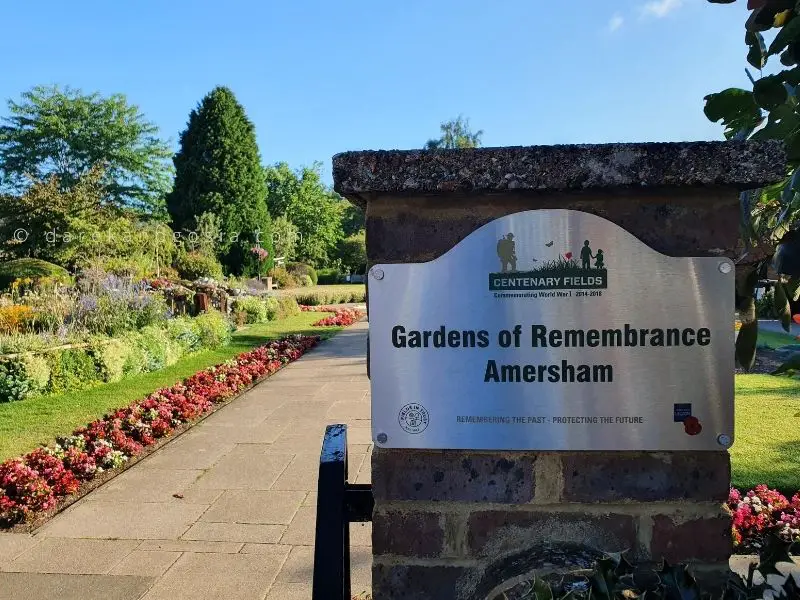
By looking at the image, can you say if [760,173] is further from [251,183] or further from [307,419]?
[251,183]

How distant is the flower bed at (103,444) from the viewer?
430cm

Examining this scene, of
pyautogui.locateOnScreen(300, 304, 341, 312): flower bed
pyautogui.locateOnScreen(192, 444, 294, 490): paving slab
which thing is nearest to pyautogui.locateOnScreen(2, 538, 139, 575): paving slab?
pyautogui.locateOnScreen(192, 444, 294, 490): paving slab

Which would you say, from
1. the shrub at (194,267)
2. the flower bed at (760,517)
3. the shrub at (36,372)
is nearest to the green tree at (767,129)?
the flower bed at (760,517)

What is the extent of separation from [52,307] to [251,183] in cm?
2095

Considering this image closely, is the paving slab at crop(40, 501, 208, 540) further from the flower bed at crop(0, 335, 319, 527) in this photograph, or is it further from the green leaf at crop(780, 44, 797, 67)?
the green leaf at crop(780, 44, 797, 67)

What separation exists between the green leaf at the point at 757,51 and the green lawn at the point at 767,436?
2.65m

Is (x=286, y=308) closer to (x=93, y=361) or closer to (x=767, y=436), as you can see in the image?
(x=93, y=361)

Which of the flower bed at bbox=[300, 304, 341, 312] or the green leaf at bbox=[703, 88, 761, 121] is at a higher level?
the green leaf at bbox=[703, 88, 761, 121]

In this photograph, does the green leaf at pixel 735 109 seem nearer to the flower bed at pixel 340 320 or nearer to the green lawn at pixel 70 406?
the green lawn at pixel 70 406

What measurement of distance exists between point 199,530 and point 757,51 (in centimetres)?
377

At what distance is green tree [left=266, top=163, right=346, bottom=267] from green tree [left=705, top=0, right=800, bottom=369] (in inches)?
1582

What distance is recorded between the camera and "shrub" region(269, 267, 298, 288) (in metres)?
29.3

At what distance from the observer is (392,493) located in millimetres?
1339

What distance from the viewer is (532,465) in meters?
1.31
